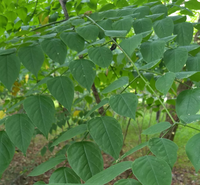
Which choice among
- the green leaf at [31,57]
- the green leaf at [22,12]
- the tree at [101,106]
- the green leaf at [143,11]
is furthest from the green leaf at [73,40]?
the green leaf at [22,12]

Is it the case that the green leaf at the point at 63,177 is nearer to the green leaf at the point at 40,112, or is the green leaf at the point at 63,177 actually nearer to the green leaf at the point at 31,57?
the green leaf at the point at 40,112

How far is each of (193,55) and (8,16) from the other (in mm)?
1011

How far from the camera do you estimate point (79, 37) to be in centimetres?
74

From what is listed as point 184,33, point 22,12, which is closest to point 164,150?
point 184,33

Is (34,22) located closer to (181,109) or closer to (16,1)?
(16,1)

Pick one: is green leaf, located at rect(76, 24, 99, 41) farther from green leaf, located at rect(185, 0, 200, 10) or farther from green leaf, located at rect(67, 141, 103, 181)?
green leaf, located at rect(185, 0, 200, 10)

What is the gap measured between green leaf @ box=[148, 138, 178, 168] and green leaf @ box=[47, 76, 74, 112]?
29 centimetres

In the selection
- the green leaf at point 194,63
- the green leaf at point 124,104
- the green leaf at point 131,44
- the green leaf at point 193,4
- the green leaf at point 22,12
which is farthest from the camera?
the green leaf at point 22,12

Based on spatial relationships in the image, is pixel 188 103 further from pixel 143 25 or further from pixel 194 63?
pixel 143 25

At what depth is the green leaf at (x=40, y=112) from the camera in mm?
547

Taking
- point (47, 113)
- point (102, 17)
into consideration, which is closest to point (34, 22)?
point (102, 17)

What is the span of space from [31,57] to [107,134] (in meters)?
0.41

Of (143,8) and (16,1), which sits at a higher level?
(16,1)

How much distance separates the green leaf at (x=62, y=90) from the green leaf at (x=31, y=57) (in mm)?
125
